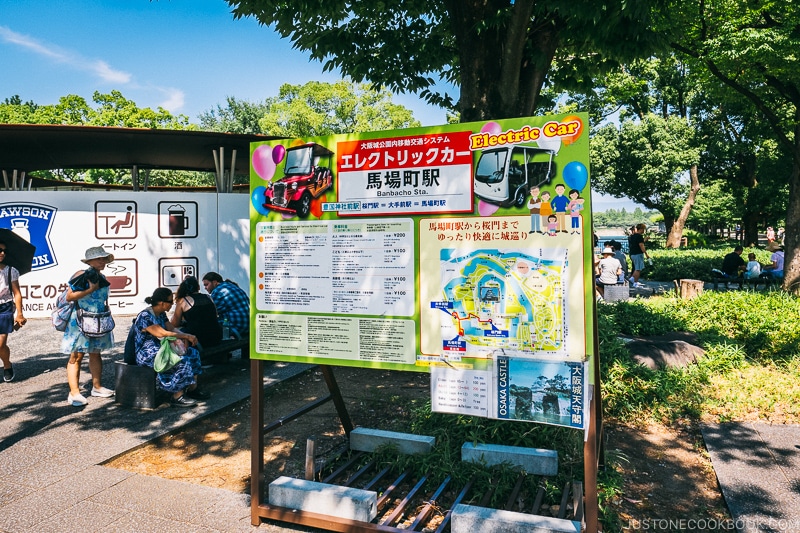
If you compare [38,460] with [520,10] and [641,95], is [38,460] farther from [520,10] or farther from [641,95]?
[641,95]

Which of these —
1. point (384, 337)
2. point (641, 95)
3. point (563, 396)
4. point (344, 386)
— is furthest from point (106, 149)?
point (641, 95)

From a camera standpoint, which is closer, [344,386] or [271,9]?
[271,9]

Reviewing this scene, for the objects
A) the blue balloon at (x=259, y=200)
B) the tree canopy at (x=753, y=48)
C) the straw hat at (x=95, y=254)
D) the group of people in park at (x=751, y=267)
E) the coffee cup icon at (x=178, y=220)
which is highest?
the tree canopy at (x=753, y=48)

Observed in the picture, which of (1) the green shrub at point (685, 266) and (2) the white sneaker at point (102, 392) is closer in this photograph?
(2) the white sneaker at point (102, 392)

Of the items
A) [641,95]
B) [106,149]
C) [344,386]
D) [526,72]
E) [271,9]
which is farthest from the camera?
[641,95]

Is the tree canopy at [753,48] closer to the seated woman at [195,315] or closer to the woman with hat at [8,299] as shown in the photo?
the seated woman at [195,315]

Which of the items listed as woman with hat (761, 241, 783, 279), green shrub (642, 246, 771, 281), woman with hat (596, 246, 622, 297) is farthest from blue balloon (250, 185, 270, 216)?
green shrub (642, 246, 771, 281)

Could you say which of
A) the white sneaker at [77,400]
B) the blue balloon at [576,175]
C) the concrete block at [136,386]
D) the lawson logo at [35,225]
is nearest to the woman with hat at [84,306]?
the white sneaker at [77,400]

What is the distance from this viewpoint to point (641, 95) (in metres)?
28.4

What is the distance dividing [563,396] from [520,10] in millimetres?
3533

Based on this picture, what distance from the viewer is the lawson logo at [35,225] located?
11.9 metres

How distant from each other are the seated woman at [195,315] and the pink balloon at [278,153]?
3144mm

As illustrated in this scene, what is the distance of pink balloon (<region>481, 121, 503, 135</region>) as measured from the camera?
3135 mm

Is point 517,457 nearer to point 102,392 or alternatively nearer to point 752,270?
point 102,392
